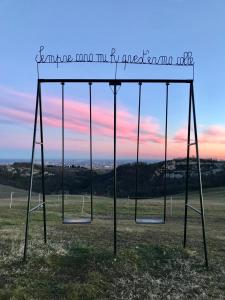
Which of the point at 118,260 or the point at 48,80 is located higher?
the point at 48,80

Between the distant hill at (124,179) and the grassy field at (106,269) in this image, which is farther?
the distant hill at (124,179)

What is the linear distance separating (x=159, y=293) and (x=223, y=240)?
18.0 feet

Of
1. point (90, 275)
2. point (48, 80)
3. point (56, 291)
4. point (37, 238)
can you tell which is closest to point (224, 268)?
point (90, 275)

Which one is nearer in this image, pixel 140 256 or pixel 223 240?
pixel 140 256

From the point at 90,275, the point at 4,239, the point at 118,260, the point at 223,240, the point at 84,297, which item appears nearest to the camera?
the point at 84,297

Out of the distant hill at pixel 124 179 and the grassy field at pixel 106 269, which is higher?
the distant hill at pixel 124 179

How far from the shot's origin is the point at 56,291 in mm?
8852

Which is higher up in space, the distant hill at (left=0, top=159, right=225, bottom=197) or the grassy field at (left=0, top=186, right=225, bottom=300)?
the distant hill at (left=0, top=159, right=225, bottom=197)

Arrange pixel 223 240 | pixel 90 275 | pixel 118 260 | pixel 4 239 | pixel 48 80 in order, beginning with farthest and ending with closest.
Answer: pixel 223 240, pixel 4 239, pixel 48 80, pixel 118 260, pixel 90 275

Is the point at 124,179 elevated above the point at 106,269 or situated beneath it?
elevated above

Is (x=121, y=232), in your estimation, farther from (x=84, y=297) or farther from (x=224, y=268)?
(x=84, y=297)

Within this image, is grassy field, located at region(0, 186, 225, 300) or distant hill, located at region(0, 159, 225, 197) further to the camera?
distant hill, located at region(0, 159, 225, 197)

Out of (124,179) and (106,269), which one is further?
(124,179)

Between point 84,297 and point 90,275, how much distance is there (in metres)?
0.88
